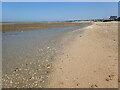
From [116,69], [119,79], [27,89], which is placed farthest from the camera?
[116,69]

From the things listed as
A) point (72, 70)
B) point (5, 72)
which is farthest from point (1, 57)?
point (72, 70)

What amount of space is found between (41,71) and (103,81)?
3005mm

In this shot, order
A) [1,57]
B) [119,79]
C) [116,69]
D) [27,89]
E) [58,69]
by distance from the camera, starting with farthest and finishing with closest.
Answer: [1,57] → [58,69] → [116,69] → [119,79] → [27,89]

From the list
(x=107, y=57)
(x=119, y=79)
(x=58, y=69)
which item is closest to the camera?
(x=119, y=79)

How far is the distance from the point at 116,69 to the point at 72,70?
2014 millimetres

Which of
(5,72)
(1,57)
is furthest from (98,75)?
(1,57)

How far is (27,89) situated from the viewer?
6.48m

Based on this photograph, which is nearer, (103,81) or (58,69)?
(103,81)

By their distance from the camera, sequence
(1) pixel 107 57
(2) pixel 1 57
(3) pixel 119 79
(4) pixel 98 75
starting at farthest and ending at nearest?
1. (2) pixel 1 57
2. (1) pixel 107 57
3. (4) pixel 98 75
4. (3) pixel 119 79

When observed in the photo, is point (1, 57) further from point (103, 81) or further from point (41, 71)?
point (103, 81)

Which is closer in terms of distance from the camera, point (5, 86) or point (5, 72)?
point (5, 86)

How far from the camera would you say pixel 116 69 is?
798 centimetres

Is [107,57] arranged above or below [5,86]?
above

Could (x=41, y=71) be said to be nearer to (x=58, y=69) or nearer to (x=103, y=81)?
(x=58, y=69)
